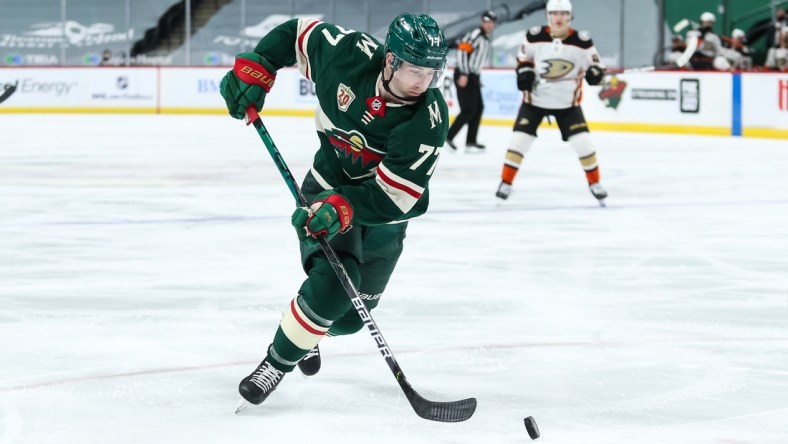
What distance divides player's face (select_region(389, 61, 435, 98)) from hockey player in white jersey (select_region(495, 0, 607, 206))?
4502 mm

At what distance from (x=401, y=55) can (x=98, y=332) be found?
1.50 m

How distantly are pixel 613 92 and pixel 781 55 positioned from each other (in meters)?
1.74

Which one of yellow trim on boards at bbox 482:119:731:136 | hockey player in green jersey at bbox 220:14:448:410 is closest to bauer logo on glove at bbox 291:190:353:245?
hockey player in green jersey at bbox 220:14:448:410

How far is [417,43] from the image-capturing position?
8.54 ft

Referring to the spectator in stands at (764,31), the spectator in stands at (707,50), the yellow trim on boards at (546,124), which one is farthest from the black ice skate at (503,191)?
the spectator in stands at (764,31)

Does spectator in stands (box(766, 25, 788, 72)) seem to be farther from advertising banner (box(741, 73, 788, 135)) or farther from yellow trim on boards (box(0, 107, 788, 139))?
yellow trim on boards (box(0, 107, 788, 139))

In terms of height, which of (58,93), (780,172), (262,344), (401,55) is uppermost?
(401,55)

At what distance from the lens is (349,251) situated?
283cm

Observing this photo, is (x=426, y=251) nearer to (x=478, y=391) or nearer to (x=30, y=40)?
(x=478, y=391)

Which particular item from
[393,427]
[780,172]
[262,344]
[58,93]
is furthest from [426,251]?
[58,93]

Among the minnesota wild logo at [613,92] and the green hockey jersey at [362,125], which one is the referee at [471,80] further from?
the green hockey jersey at [362,125]

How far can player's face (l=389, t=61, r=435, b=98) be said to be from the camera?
2.64 meters

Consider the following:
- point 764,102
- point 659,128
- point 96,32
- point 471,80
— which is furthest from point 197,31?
point 764,102

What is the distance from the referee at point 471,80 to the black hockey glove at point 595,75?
399 cm
